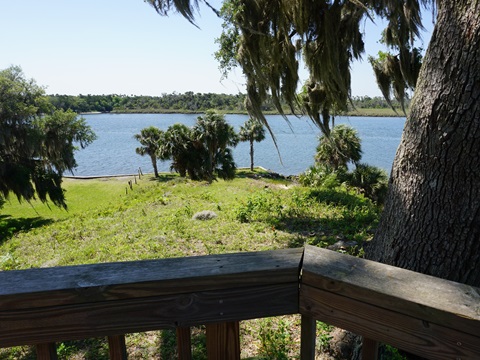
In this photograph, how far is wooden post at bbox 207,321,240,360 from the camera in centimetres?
102

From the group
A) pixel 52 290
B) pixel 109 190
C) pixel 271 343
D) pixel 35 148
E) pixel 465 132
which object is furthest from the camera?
pixel 109 190

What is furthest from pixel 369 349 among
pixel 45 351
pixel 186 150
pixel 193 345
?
pixel 186 150

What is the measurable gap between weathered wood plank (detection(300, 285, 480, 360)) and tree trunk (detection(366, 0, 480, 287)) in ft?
3.63

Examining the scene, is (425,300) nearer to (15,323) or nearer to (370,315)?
(370,315)

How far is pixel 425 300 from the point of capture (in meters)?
0.88

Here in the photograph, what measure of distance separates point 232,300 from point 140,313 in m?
0.24

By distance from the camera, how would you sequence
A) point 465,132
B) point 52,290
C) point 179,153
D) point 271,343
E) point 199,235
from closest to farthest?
point 52,290
point 465,132
point 271,343
point 199,235
point 179,153

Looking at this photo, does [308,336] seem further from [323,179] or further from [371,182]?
[371,182]

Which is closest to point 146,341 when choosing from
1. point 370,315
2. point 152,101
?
point 370,315

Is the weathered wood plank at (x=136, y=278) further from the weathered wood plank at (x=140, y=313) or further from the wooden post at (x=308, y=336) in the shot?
the wooden post at (x=308, y=336)

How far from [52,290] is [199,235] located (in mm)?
5823

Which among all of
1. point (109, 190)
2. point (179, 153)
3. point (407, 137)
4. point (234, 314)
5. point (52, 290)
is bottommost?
point (109, 190)

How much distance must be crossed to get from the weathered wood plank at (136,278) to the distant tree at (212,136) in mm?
26637

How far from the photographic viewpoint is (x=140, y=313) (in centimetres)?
92
